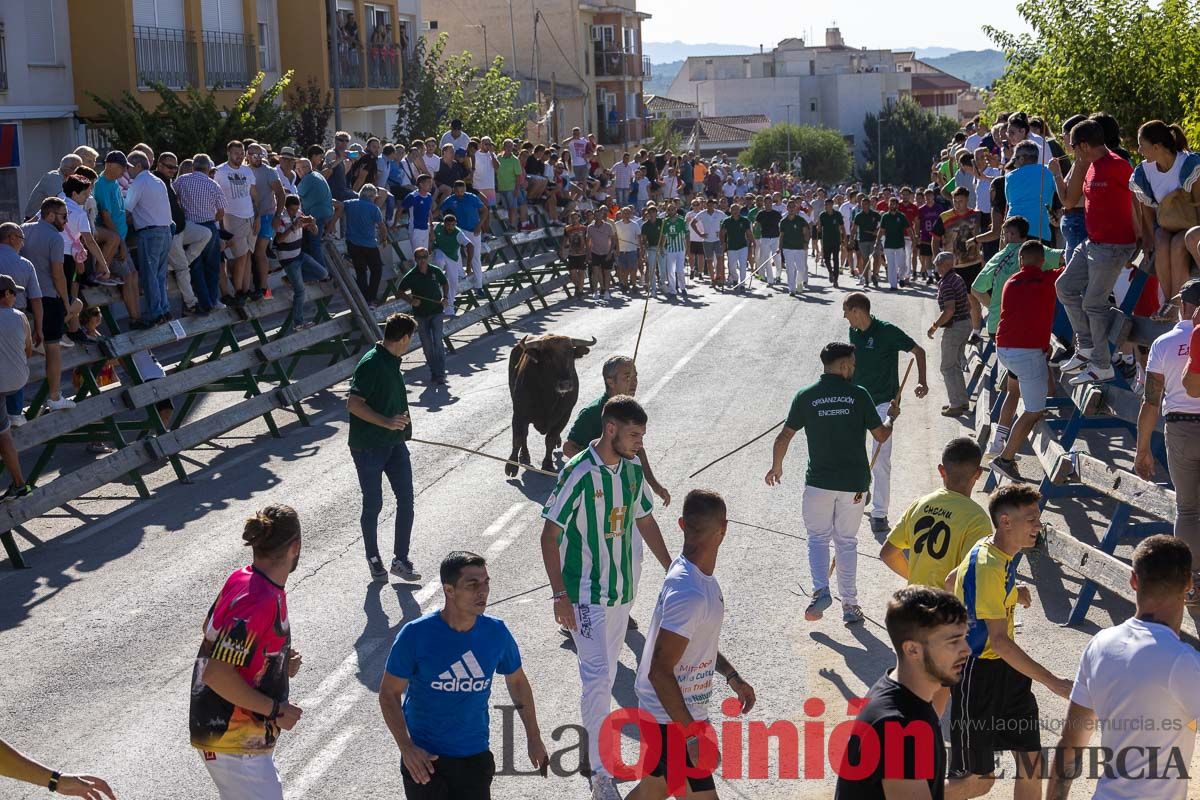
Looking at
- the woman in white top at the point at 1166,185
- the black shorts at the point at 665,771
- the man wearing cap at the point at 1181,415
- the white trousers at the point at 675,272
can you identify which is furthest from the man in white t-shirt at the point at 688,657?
the white trousers at the point at 675,272

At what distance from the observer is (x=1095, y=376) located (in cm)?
1232

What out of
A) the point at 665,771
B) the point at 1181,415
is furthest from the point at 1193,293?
the point at 665,771

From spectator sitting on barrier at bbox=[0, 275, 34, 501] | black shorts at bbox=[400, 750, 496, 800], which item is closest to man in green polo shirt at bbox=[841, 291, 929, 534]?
black shorts at bbox=[400, 750, 496, 800]

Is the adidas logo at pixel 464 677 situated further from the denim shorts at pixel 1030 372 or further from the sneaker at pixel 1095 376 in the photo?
the denim shorts at pixel 1030 372

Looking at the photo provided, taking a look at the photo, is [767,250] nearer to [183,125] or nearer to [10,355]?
[183,125]

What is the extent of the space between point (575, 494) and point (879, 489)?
17.6 ft

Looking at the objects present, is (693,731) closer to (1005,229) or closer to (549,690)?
(549,690)

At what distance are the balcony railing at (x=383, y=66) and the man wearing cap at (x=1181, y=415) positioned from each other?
108 ft

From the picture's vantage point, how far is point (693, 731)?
614 centimetres

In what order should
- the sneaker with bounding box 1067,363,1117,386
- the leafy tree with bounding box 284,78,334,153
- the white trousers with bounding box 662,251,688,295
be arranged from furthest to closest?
the leafy tree with bounding box 284,78,334,153 → the white trousers with bounding box 662,251,688,295 → the sneaker with bounding box 1067,363,1117,386

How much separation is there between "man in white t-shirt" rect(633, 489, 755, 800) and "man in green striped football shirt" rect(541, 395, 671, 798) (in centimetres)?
102

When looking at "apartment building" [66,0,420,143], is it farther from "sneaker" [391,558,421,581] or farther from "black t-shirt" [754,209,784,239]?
"sneaker" [391,558,421,581]

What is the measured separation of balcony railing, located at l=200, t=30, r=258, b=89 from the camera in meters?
32.7

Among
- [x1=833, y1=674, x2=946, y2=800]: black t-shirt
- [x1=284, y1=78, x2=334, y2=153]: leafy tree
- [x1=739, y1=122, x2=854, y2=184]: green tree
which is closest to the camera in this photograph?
[x1=833, y1=674, x2=946, y2=800]: black t-shirt
